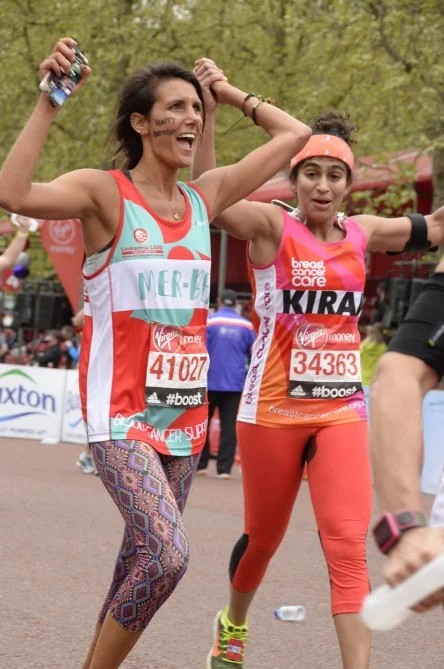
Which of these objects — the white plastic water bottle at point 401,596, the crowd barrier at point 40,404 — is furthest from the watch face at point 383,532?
the crowd barrier at point 40,404

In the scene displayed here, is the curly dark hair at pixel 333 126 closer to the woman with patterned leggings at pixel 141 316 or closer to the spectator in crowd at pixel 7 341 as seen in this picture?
the woman with patterned leggings at pixel 141 316

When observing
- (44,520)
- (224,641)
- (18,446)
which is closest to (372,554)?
(44,520)

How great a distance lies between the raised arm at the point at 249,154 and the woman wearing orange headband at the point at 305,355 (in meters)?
0.04

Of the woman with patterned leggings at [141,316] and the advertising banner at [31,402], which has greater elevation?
the woman with patterned leggings at [141,316]

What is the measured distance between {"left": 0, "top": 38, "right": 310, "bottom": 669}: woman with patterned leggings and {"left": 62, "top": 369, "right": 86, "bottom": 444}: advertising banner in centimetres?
1534

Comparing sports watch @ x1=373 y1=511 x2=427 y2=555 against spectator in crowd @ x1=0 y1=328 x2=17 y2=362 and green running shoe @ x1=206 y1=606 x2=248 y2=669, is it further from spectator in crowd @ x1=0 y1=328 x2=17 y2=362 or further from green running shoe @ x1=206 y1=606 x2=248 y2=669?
spectator in crowd @ x1=0 y1=328 x2=17 y2=362

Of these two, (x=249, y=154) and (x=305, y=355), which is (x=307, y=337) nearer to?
(x=305, y=355)

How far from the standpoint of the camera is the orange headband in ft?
18.1

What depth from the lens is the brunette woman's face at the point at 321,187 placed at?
17.9 ft

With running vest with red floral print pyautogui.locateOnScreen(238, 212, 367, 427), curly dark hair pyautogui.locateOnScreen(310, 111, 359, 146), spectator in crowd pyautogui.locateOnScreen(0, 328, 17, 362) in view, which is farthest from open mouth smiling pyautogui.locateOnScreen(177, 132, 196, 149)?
spectator in crowd pyautogui.locateOnScreen(0, 328, 17, 362)

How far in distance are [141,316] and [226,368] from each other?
11.1 meters

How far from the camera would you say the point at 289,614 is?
692 cm

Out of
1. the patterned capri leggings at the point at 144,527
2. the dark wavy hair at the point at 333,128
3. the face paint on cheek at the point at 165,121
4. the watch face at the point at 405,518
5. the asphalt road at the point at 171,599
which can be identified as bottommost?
the asphalt road at the point at 171,599

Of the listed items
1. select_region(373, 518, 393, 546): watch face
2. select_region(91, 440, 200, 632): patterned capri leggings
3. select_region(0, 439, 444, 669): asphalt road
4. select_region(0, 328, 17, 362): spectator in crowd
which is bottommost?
select_region(0, 328, 17, 362): spectator in crowd
